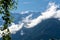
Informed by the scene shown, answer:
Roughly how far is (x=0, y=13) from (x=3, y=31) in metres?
1.13

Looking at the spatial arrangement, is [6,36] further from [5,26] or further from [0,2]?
[0,2]

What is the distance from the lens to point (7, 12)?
17.3 metres

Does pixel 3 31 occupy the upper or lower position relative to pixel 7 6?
lower

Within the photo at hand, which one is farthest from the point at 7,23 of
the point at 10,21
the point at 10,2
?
the point at 10,2

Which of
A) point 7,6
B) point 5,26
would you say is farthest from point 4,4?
point 5,26

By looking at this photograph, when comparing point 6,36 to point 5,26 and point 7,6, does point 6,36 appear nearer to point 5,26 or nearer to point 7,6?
point 5,26

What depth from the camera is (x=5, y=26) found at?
17266mm

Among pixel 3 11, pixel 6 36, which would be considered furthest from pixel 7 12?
pixel 6 36

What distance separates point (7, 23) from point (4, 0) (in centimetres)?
144

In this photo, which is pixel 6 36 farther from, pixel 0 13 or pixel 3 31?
pixel 0 13

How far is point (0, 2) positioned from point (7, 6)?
Result: 576 mm

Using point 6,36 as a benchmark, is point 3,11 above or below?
above

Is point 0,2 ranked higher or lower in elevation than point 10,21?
higher

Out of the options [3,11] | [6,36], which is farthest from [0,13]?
[6,36]
